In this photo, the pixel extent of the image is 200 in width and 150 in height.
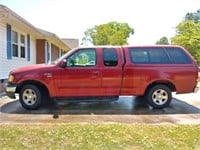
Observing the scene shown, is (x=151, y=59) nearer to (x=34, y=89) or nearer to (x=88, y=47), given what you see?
(x=88, y=47)

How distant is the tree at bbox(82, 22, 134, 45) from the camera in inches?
2768

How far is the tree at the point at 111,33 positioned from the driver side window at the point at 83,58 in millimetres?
58111

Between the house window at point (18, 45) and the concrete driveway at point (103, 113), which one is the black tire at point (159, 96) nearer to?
the concrete driveway at point (103, 113)

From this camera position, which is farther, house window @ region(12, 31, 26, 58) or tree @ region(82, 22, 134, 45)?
tree @ region(82, 22, 134, 45)

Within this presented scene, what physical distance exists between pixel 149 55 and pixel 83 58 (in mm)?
→ 1944

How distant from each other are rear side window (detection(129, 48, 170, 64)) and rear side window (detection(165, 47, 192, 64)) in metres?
0.15

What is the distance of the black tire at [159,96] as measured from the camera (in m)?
10.6

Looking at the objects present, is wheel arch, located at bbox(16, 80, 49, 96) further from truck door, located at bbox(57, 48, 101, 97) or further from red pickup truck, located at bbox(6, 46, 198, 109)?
truck door, located at bbox(57, 48, 101, 97)

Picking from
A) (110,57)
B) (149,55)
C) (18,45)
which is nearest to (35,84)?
(110,57)

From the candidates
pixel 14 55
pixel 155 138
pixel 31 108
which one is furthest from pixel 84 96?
pixel 14 55

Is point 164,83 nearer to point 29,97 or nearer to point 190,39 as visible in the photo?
point 29,97

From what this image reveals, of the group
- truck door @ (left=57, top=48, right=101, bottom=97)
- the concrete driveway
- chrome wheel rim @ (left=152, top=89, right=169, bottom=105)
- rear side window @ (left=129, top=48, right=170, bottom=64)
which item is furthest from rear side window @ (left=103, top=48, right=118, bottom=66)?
chrome wheel rim @ (left=152, top=89, right=169, bottom=105)

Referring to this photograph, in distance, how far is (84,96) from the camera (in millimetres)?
10438

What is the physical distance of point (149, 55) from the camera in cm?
1071
